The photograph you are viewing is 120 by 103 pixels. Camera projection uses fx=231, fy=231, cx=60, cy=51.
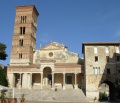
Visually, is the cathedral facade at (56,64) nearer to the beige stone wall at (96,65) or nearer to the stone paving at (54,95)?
the beige stone wall at (96,65)

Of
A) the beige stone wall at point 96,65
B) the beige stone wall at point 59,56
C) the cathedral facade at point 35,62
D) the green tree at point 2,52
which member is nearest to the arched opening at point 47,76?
the cathedral facade at point 35,62

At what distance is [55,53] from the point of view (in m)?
48.7

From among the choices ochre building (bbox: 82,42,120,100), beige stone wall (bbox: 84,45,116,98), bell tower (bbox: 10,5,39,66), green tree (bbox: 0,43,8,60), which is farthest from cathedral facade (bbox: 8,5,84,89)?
green tree (bbox: 0,43,8,60)

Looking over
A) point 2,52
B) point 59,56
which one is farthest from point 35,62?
point 2,52

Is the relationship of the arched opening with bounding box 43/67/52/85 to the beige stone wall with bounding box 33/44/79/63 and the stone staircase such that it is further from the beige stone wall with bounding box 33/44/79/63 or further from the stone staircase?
the stone staircase

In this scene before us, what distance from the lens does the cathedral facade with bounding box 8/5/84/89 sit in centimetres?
4381

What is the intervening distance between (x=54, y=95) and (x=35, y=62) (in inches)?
514

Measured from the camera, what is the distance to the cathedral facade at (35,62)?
4381cm

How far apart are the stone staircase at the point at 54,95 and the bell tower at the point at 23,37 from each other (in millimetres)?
8351

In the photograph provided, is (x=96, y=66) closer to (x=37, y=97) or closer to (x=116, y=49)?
(x=116, y=49)

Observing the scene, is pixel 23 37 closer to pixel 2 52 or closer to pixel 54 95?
pixel 2 52

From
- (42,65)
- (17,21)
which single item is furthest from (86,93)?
(17,21)

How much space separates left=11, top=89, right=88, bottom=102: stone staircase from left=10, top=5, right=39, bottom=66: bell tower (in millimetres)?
8351

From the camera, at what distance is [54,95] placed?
37656 millimetres
